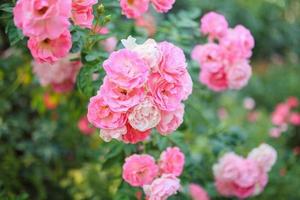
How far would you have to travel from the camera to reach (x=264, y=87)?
5.13m

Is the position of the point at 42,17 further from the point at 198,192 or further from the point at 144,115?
the point at 198,192

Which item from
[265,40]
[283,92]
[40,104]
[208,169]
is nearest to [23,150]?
[40,104]

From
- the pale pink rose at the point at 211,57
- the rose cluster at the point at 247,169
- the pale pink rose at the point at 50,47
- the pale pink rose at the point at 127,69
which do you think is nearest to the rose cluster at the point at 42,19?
the pale pink rose at the point at 50,47

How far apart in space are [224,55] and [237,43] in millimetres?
73

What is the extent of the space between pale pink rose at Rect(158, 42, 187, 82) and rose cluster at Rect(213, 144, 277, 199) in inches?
28.3

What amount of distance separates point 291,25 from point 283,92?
280 centimetres

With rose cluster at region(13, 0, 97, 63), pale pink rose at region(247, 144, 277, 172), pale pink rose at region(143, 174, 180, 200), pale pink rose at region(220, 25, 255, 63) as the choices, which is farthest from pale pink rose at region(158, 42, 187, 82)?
pale pink rose at region(247, 144, 277, 172)

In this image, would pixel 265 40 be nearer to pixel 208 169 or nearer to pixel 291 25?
pixel 291 25

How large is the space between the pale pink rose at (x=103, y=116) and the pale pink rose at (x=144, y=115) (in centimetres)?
3

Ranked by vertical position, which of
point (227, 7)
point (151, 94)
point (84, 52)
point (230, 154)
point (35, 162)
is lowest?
point (227, 7)

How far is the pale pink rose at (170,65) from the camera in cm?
134

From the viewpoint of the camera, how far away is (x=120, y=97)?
131cm

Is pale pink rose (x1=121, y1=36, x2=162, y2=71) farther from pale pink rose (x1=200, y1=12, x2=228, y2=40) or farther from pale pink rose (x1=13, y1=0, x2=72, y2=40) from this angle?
pale pink rose (x1=200, y1=12, x2=228, y2=40)

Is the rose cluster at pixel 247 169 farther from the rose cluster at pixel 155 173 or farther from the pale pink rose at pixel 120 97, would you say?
the pale pink rose at pixel 120 97
